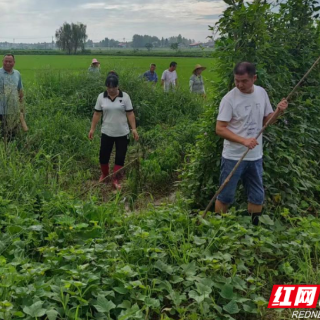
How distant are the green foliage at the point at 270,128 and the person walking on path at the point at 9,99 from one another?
2.67m

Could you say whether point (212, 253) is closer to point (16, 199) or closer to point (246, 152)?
point (246, 152)

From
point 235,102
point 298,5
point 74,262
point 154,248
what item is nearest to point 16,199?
point 74,262

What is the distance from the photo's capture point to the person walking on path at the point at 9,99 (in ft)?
18.4

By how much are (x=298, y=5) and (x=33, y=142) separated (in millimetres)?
4744

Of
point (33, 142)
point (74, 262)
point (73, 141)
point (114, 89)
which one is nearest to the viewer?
point (74, 262)

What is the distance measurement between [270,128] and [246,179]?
798mm

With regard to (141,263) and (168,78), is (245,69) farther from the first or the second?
(168,78)

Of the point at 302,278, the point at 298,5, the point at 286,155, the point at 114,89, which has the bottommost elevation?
the point at 302,278

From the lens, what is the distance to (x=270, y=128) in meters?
4.32

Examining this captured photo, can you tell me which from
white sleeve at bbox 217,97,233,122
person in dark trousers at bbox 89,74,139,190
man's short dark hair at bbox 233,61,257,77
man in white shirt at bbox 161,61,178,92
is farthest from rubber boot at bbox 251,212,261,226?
man in white shirt at bbox 161,61,178,92

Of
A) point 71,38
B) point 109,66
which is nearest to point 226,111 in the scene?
point 109,66

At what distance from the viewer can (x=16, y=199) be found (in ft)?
13.6

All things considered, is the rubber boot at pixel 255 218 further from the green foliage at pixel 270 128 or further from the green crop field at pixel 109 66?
the green crop field at pixel 109 66

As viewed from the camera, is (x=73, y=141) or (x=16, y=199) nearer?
(x=16, y=199)
